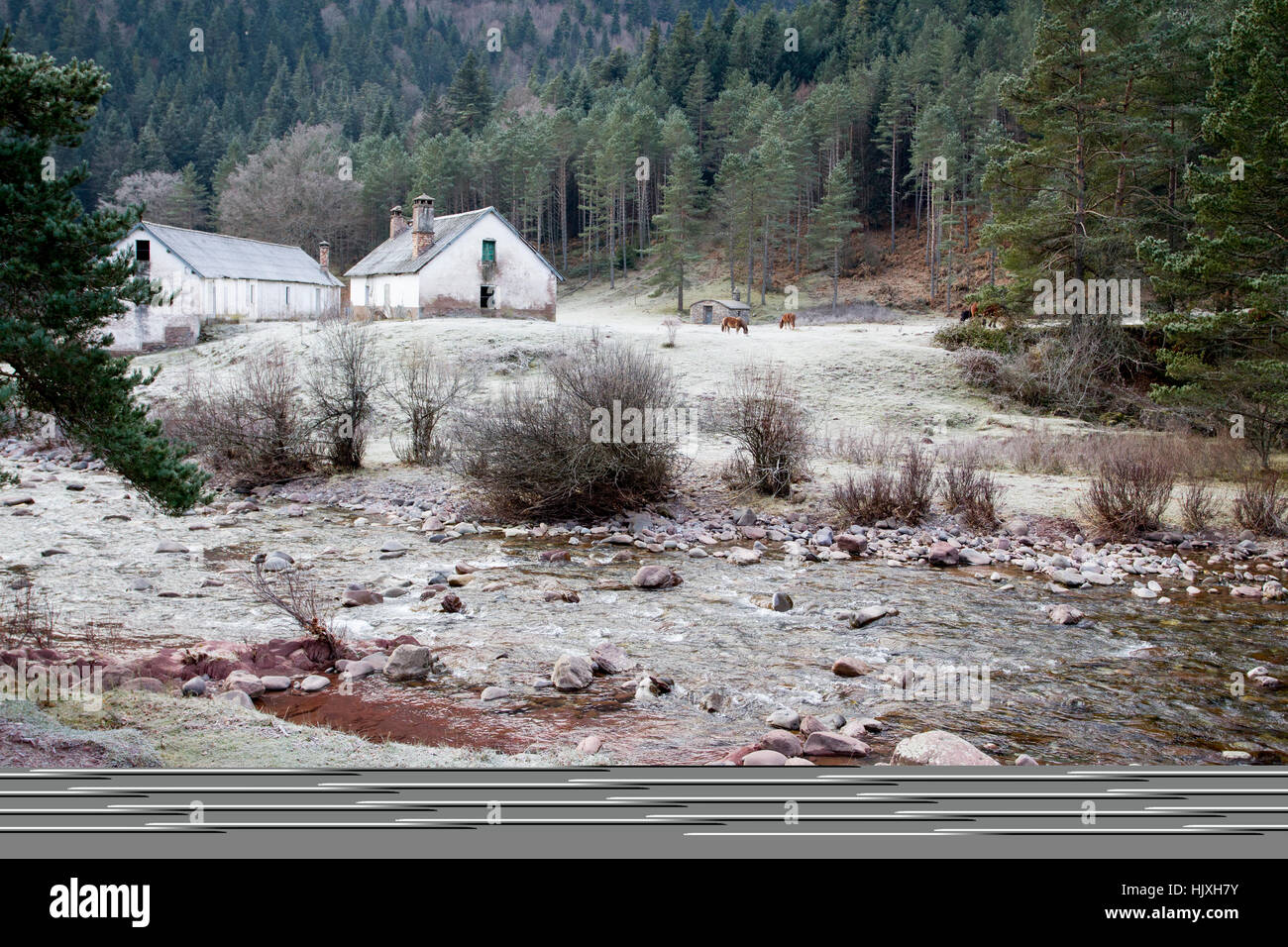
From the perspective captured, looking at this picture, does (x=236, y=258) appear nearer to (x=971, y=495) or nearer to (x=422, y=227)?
(x=422, y=227)

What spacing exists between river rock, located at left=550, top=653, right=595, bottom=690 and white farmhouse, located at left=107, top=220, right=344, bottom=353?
3693cm

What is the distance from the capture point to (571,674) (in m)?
7.61

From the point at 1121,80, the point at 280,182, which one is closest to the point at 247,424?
the point at 1121,80

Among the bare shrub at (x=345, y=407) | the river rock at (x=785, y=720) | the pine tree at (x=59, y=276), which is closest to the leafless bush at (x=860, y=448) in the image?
the bare shrub at (x=345, y=407)

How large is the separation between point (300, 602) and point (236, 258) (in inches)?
1725

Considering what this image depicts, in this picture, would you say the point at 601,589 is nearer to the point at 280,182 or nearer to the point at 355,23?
the point at 280,182

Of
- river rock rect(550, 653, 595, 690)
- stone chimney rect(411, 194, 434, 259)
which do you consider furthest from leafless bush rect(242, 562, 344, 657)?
stone chimney rect(411, 194, 434, 259)

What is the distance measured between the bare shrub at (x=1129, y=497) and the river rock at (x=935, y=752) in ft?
33.6

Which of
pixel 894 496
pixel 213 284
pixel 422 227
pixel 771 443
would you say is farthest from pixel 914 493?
pixel 213 284

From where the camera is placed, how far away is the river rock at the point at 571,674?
7.54 m

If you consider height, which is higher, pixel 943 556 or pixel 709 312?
pixel 709 312

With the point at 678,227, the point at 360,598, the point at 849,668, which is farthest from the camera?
the point at 678,227

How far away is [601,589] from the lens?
1149 centimetres

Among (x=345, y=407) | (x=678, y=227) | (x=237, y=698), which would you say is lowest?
(x=237, y=698)
